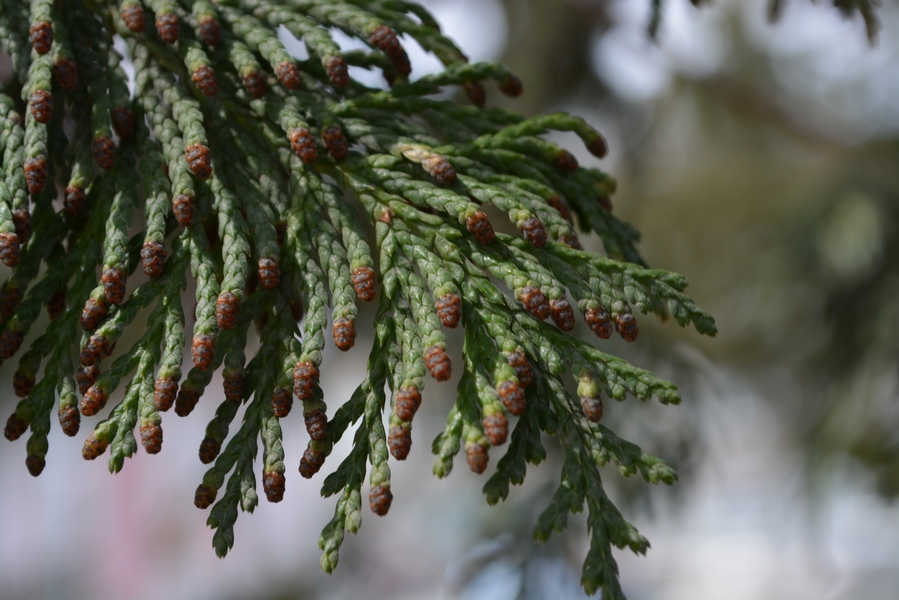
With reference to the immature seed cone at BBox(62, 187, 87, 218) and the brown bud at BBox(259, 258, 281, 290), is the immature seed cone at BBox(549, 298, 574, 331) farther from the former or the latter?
the immature seed cone at BBox(62, 187, 87, 218)

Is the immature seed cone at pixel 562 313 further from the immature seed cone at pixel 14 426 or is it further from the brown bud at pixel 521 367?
the immature seed cone at pixel 14 426


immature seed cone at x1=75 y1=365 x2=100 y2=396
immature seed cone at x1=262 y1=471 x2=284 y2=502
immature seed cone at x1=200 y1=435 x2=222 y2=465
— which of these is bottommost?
immature seed cone at x1=75 y1=365 x2=100 y2=396

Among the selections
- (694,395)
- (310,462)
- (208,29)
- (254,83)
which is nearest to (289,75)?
(254,83)

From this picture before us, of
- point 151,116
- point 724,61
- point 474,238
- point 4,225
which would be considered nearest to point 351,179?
point 474,238

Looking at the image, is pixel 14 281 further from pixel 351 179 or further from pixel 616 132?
pixel 616 132

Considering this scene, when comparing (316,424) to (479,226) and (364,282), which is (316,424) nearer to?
(364,282)

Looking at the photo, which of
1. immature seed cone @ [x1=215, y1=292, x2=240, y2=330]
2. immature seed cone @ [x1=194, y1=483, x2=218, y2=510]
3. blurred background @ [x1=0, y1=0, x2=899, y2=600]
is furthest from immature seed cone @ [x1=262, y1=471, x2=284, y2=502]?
blurred background @ [x1=0, y1=0, x2=899, y2=600]
